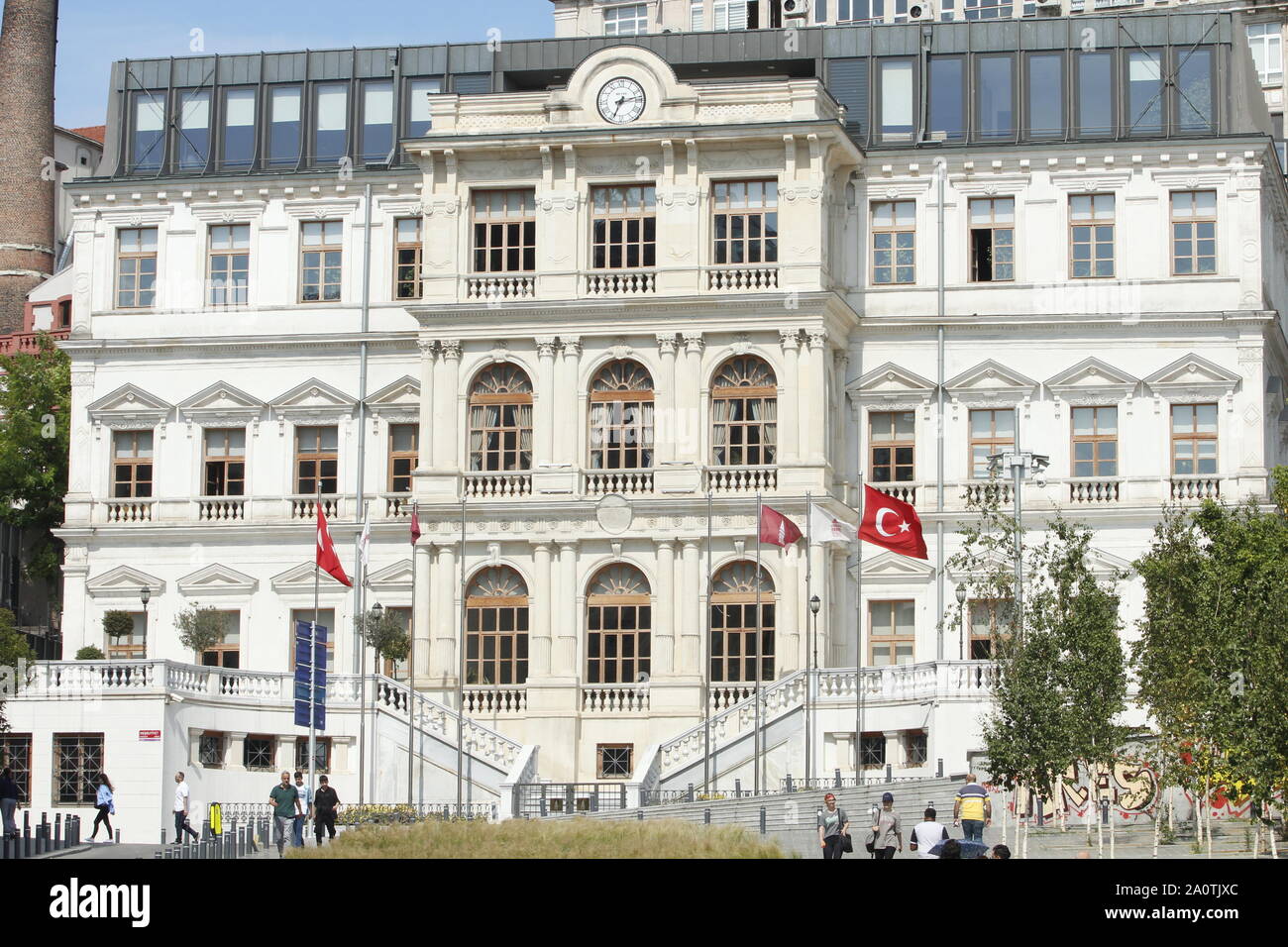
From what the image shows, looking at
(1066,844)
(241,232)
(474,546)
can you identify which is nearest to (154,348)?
(241,232)

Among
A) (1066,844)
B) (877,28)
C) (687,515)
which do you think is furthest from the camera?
(877,28)

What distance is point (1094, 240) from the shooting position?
68312 millimetres

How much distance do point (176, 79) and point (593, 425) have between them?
18.1 metres

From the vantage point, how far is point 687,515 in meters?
64.8

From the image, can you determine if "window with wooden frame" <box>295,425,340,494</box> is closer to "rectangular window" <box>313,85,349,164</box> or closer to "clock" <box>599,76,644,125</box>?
"rectangular window" <box>313,85,349,164</box>

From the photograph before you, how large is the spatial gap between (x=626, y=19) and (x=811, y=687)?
49.2 metres

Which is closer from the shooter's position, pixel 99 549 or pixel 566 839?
pixel 566 839

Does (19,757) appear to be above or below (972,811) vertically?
above

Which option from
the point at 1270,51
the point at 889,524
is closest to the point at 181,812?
the point at 889,524

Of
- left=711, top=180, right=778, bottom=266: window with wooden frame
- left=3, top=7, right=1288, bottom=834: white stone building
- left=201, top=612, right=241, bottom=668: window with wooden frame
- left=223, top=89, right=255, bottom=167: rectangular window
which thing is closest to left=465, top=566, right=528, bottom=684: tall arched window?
left=3, top=7, right=1288, bottom=834: white stone building

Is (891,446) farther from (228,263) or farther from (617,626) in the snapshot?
(228,263)

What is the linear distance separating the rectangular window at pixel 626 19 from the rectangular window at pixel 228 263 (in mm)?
34212

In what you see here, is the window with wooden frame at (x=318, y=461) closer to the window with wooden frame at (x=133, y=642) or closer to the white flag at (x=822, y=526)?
the window with wooden frame at (x=133, y=642)

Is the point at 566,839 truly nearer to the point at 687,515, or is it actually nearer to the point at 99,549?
the point at 687,515
